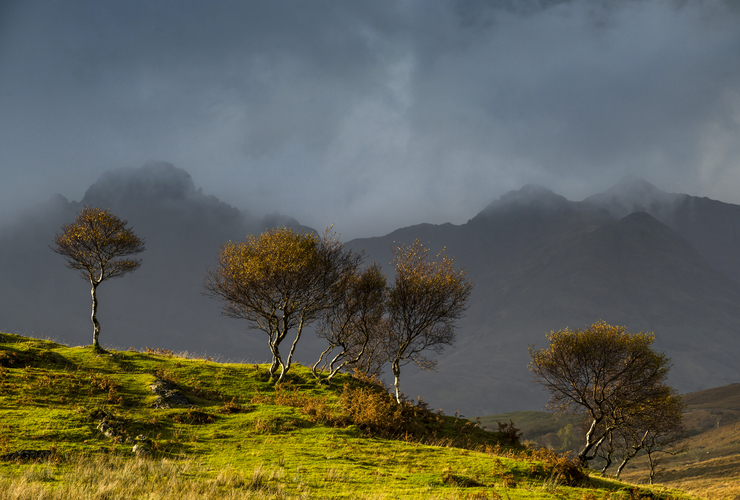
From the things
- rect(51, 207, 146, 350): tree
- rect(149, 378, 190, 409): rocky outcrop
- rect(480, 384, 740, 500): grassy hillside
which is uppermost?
rect(51, 207, 146, 350): tree

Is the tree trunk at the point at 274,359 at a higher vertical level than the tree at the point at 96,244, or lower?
lower

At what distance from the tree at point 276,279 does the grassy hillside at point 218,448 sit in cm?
820

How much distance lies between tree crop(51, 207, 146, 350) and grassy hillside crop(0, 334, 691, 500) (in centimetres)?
1198

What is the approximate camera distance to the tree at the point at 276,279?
1485 inches

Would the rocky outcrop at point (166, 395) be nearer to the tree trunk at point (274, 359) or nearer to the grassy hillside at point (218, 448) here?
the grassy hillside at point (218, 448)

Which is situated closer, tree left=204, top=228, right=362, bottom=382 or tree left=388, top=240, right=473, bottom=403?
tree left=204, top=228, right=362, bottom=382

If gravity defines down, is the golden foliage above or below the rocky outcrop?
above

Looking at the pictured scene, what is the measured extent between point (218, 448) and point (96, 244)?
32.9 m

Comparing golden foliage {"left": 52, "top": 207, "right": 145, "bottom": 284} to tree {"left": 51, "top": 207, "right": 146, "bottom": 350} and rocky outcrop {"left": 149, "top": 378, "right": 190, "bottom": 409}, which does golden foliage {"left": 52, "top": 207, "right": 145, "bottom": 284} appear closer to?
tree {"left": 51, "top": 207, "right": 146, "bottom": 350}

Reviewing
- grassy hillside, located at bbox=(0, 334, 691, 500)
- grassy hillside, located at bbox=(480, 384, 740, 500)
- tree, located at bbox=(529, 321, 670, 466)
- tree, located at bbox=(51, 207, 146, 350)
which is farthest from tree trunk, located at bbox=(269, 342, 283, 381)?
grassy hillside, located at bbox=(480, 384, 740, 500)


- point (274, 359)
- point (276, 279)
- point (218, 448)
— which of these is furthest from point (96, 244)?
point (218, 448)

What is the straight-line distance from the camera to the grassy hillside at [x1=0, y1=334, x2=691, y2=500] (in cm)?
1301

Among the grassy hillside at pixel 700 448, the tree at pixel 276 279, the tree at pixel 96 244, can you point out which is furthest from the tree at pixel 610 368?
the tree at pixel 96 244

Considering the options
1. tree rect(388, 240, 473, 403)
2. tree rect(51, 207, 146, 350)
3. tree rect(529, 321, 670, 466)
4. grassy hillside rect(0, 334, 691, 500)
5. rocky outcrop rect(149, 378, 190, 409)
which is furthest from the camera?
tree rect(529, 321, 670, 466)
